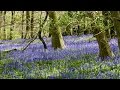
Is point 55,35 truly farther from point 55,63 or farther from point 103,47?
point 55,63

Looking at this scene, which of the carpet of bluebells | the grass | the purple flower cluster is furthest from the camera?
the purple flower cluster

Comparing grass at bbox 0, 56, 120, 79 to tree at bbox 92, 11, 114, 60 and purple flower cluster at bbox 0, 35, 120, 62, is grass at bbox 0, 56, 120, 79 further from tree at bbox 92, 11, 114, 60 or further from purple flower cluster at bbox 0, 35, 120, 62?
tree at bbox 92, 11, 114, 60

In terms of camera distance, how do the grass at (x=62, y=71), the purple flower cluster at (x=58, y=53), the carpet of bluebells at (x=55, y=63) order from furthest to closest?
the purple flower cluster at (x=58, y=53), the carpet of bluebells at (x=55, y=63), the grass at (x=62, y=71)

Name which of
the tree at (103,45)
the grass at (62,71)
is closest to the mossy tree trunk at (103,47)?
the tree at (103,45)

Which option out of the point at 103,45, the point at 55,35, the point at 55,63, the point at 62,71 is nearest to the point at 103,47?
the point at 103,45

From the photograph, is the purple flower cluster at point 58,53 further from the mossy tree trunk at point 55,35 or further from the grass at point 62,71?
the grass at point 62,71

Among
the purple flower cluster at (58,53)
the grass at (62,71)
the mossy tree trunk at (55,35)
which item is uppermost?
the mossy tree trunk at (55,35)

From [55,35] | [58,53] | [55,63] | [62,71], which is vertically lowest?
[62,71]

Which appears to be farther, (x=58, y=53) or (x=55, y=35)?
(x=55, y=35)

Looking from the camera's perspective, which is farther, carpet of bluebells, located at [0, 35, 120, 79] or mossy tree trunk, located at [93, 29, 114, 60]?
mossy tree trunk, located at [93, 29, 114, 60]

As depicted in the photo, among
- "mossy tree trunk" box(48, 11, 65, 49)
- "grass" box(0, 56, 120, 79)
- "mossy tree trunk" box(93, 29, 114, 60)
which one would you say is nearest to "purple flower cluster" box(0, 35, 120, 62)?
"mossy tree trunk" box(93, 29, 114, 60)
